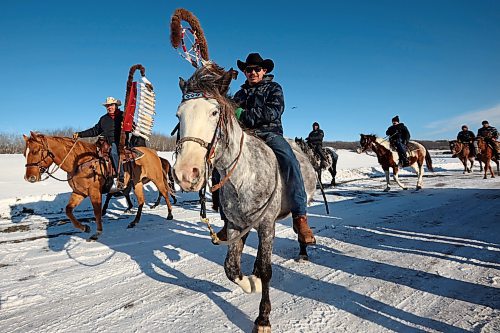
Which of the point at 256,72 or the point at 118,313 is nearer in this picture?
the point at 118,313

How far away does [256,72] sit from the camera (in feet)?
12.7

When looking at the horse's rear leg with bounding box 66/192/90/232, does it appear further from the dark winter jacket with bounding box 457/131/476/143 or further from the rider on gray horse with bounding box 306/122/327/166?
the dark winter jacket with bounding box 457/131/476/143

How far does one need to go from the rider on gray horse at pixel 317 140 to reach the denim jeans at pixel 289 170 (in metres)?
13.0

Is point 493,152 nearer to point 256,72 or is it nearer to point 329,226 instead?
point 329,226

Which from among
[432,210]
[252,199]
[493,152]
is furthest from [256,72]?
[493,152]

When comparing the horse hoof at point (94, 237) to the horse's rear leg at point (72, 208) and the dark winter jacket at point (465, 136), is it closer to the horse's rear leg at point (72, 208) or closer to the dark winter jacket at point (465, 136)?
the horse's rear leg at point (72, 208)

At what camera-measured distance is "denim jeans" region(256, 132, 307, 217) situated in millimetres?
3461

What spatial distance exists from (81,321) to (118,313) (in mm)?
335

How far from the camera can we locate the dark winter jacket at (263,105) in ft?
11.6

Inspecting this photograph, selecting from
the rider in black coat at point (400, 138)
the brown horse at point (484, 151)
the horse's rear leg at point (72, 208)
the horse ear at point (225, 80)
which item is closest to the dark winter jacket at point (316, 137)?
the rider in black coat at point (400, 138)

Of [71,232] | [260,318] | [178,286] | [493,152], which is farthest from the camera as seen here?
[493,152]

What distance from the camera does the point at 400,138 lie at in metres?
14.2

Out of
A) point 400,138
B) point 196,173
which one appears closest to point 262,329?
point 196,173

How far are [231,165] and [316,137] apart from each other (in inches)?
554
